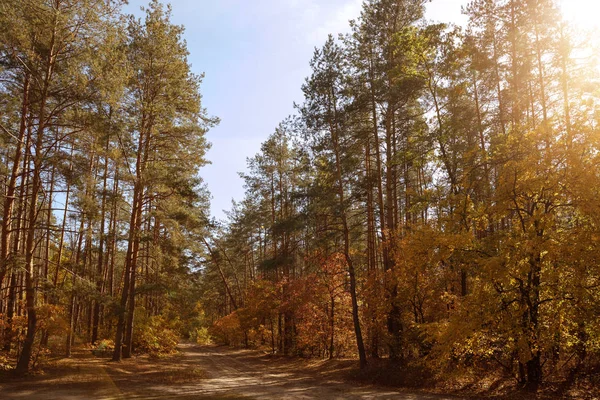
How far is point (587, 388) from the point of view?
1003 centimetres

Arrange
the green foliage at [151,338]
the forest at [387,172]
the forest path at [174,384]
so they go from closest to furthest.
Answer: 1. the forest at [387,172]
2. the forest path at [174,384]
3. the green foliage at [151,338]

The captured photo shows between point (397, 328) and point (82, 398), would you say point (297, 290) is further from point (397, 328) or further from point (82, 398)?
point (82, 398)

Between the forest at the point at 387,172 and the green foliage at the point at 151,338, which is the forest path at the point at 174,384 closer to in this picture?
the forest at the point at 387,172

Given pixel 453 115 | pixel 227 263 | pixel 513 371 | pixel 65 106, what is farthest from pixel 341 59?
pixel 227 263

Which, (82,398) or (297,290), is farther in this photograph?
(297,290)

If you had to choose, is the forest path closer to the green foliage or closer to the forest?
the forest

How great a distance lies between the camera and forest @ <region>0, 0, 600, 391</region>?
9.70 m

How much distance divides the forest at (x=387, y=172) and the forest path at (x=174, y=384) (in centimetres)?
137

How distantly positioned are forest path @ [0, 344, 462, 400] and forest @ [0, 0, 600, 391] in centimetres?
137

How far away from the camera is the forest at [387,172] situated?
970 cm

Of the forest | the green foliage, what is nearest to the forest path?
the forest

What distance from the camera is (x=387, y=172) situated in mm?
17109

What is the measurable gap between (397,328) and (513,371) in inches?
183

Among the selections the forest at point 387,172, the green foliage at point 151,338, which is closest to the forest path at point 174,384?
the forest at point 387,172
